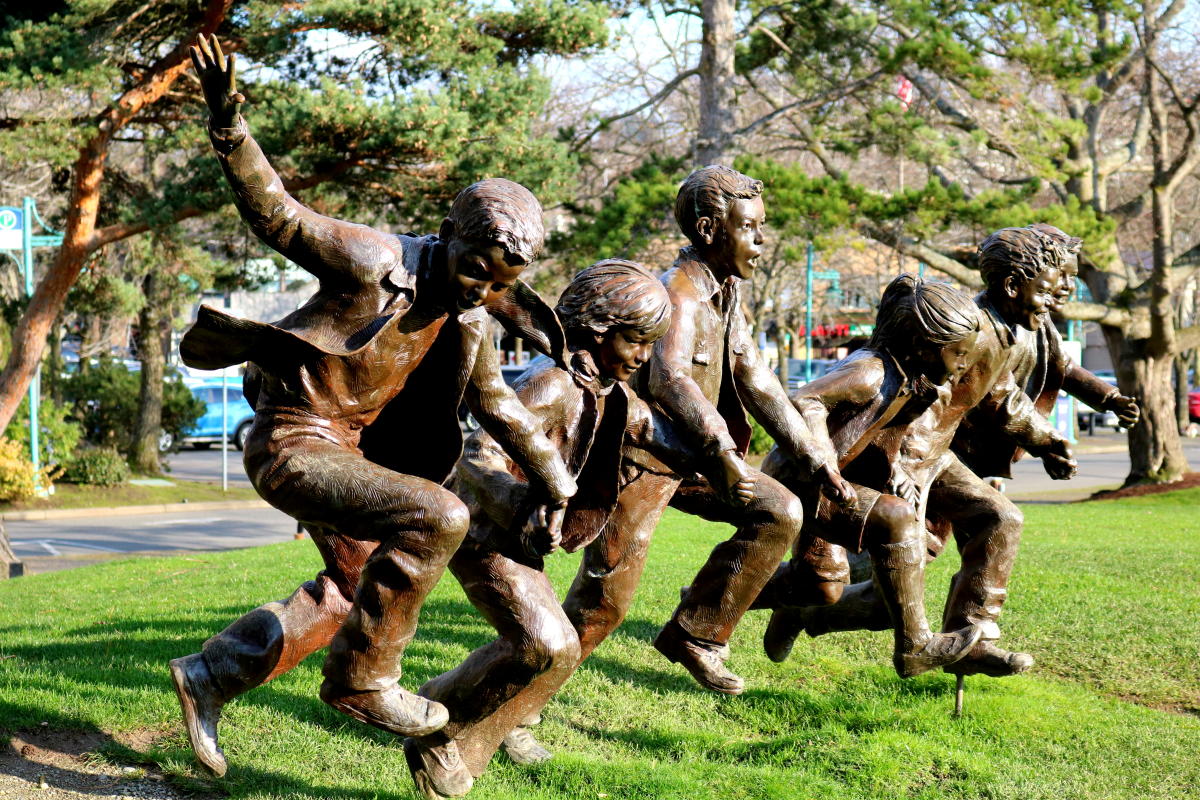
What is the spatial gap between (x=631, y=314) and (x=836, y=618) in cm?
235

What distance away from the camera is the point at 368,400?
4.15 metres

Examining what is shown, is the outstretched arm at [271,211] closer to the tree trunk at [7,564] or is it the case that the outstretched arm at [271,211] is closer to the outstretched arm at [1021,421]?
the outstretched arm at [1021,421]

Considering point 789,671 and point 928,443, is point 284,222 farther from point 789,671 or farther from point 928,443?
point 789,671

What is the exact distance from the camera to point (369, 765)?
496 cm

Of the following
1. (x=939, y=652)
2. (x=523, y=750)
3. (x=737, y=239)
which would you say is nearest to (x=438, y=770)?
(x=523, y=750)

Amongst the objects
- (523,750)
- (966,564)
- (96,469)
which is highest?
(966,564)

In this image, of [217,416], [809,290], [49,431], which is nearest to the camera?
[49,431]

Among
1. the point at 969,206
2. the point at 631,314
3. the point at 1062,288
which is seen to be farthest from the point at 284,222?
the point at 969,206

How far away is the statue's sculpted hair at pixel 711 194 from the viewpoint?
5.37 meters

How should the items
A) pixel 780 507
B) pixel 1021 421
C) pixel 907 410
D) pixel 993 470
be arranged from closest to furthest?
pixel 780 507, pixel 907 410, pixel 1021 421, pixel 993 470

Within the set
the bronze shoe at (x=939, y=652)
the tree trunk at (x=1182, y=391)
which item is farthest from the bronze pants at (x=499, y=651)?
the tree trunk at (x=1182, y=391)

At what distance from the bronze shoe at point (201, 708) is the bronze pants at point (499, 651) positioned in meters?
0.72

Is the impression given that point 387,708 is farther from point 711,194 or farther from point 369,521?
point 711,194

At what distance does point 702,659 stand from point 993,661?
1251 mm
